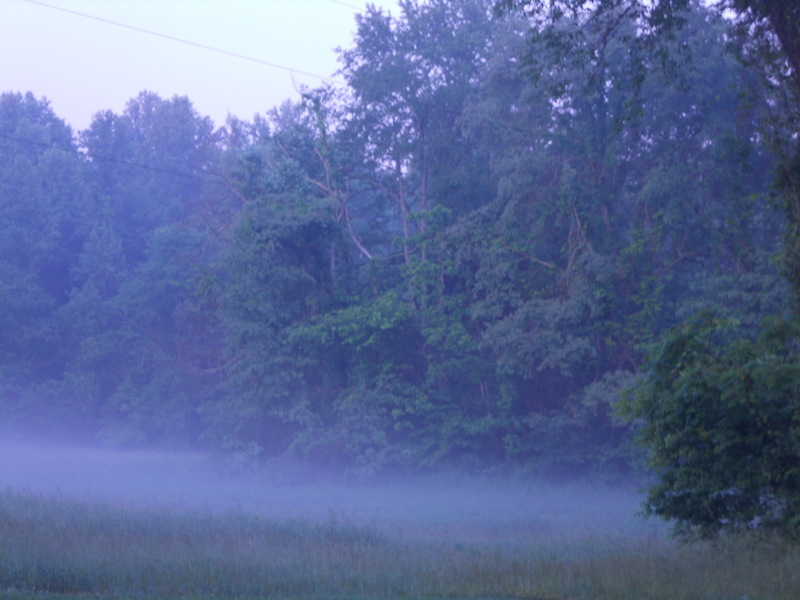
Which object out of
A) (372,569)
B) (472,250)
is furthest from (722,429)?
(472,250)

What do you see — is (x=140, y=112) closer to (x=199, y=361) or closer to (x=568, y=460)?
(x=199, y=361)

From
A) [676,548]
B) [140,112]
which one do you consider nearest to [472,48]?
[676,548]

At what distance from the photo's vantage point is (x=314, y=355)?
33062 millimetres

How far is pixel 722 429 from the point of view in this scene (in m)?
11.2

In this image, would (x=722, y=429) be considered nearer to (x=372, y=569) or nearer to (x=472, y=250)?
(x=372, y=569)

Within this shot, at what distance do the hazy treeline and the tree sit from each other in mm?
11564

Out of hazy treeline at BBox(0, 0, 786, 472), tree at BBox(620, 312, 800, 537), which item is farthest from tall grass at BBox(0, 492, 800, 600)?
hazy treeline at BBox(0, 0, 786, 472)

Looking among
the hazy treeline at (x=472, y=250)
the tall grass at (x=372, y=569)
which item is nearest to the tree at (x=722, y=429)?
the tall grass at (x=372, y=569)

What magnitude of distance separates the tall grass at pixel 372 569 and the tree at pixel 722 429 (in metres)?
0.59

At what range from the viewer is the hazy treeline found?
86.8 ft

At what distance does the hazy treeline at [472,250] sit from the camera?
26.5m

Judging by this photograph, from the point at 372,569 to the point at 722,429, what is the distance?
501 centimetres

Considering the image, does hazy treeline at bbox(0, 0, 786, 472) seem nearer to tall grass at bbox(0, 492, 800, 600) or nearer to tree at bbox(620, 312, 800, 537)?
tree at bbox(620, 312, 800, 537)

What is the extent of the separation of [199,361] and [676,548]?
39560 millimetres
